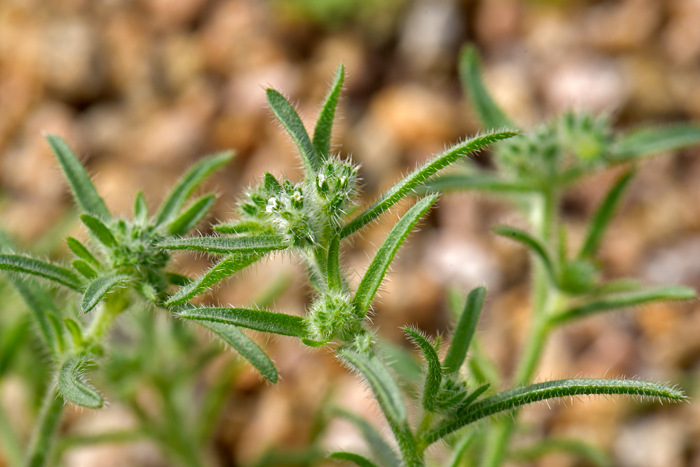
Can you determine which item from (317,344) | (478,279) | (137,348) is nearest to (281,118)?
(317,344)

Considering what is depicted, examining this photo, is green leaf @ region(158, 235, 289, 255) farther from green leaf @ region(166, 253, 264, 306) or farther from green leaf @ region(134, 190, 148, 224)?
green leaf @ region(134, 190, 148, 224)

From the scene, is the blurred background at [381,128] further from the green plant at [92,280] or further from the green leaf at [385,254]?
the green leaf at [385,254]

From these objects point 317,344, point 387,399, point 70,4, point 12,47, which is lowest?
point 387,399

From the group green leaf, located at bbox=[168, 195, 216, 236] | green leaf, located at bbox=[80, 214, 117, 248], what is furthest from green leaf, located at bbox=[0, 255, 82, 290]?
green leaf, located at bbox=[168, 195, 216, 236]

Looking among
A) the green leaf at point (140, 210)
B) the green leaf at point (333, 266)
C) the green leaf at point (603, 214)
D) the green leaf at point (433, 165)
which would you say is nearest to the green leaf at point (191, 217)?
the green leaf at point (140, 210)

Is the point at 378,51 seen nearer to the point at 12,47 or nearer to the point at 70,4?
the point at 70,4

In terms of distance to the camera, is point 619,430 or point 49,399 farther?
point 619,430

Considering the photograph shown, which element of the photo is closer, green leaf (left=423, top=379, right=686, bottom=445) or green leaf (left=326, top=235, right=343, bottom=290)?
green leaf (left=423, top=379, right=686, bottom=445)
